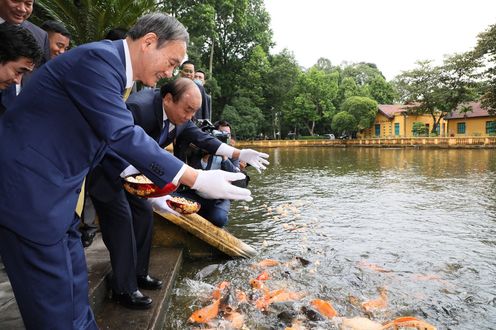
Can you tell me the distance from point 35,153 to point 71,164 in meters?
0.14

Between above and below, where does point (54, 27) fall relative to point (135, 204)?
above

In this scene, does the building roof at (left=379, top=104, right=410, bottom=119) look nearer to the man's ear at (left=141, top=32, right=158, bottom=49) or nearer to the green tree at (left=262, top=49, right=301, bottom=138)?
the green tree at (left=262, top=49, right=301, bottom=138)

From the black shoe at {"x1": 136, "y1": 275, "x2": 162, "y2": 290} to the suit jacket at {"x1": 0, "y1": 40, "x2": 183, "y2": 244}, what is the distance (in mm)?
1642

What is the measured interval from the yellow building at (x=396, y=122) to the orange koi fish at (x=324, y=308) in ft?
143

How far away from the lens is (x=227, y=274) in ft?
13.4

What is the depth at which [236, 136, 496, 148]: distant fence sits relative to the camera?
104 ft

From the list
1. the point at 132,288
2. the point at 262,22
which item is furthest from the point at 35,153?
the point at 262,22

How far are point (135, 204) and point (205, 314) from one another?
1037 mm

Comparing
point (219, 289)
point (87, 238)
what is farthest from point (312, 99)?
point (87, 238)

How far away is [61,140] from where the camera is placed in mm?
1534

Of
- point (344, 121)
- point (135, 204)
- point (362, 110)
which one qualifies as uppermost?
point (362, 110)

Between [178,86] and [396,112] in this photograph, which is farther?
[396,112]

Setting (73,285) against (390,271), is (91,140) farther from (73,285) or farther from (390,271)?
(390,271)

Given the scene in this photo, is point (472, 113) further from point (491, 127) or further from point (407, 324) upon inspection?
point (407, 324)
